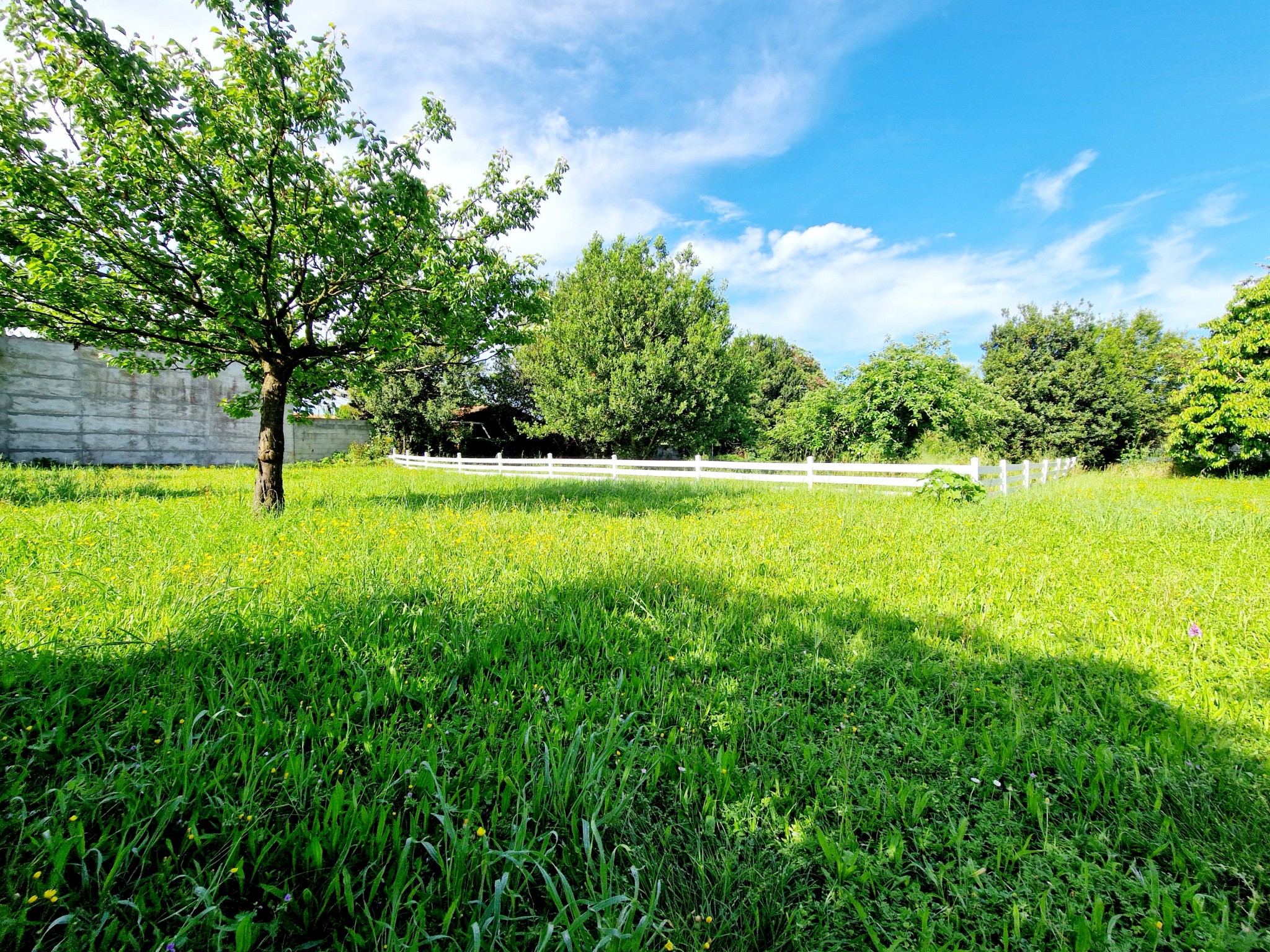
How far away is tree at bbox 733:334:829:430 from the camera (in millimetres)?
32844

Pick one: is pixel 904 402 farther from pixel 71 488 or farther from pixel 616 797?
pixel 71 488

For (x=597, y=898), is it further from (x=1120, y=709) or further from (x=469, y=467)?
(x=469, y=467)

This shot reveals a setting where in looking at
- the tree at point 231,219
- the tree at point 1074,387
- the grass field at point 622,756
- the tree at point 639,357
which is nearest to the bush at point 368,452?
the tree at point 639,357

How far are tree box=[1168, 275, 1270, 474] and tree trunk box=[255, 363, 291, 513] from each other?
26.6 meters

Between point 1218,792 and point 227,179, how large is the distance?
31.6 feet

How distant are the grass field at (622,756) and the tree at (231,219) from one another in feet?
12.2

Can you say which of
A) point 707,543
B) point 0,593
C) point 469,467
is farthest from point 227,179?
point 469,467

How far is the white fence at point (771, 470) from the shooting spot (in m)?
10.2

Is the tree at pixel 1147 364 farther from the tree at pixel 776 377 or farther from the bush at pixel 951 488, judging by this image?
the bush at pixel 951 488

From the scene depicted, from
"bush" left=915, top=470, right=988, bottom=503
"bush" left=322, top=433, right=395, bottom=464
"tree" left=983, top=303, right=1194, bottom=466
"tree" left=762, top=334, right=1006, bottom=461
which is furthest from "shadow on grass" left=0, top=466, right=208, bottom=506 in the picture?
"tree" left=983, top=303, right=1194, bottom=466

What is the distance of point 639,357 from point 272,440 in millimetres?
13767

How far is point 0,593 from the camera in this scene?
10.1ft

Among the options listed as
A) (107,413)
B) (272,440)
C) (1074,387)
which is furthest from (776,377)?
(107,413)

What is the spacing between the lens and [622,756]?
195 cm
